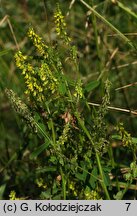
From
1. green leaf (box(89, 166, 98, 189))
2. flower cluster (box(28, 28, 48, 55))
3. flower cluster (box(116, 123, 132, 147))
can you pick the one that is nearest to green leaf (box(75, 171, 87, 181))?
green leaf (box(89, 166, 98, 189))

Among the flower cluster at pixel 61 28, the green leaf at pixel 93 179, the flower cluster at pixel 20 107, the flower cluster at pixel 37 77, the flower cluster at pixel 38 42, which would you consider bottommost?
the green leaf at pixel 93 179

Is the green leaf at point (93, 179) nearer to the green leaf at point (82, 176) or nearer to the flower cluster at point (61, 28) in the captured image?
the green leaf at point (82, 176)

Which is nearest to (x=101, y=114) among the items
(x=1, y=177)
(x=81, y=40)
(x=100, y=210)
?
(x=100, y=210)

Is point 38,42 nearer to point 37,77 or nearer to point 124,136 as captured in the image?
point 37,77

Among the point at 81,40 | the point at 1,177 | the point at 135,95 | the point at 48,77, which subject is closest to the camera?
the point at 48,77

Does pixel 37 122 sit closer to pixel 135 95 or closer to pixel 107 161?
pixel 107 161

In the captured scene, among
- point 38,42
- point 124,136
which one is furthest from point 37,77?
point 124,136

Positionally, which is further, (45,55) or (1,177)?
(1,177)

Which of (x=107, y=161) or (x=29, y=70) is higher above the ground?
(x=29, y=70)

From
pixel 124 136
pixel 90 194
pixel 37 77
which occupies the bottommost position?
pixel 90 194

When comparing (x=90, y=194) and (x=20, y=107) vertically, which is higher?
(x=20, y=107)


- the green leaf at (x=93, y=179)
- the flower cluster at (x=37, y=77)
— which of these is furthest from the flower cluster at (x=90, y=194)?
the flower cluster at (x=37, y=77)
